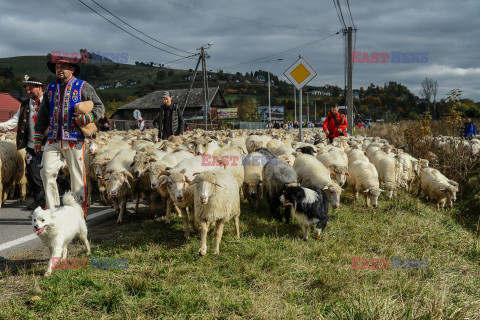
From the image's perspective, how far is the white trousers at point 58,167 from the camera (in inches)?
161

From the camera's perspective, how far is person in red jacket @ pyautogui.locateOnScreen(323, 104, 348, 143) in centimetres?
1018

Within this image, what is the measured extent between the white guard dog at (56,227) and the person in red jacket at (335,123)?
8.08m

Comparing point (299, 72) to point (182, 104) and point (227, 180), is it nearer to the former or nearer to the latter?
point (227, 180)

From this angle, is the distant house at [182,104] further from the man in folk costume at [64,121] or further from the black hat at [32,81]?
the man in folk costume at [64,121]

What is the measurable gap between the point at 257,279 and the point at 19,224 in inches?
160

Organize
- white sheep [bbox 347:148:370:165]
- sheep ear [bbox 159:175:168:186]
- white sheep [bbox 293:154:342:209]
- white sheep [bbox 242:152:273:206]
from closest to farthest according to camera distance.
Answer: sheep ear [bbox 159:175:168:186] → white sheep [bbox 293:154:342:209] → white sheep [bbox 242:152:273:206] → white sheep [bbox 347:148:370:165]

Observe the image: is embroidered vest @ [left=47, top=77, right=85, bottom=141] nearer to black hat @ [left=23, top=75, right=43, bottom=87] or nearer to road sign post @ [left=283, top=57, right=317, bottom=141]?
black hat @ [left=23, top=75, right=43, bottom=87]

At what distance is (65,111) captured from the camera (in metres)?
4.09

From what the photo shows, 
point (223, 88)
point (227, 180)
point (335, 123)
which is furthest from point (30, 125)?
point (223, 88)

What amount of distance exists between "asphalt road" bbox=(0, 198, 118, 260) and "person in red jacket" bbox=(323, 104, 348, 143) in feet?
22.9

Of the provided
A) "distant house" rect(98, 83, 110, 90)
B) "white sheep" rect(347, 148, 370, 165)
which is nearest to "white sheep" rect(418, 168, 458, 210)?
"white sheep" rect(347, 148, 370, 165)

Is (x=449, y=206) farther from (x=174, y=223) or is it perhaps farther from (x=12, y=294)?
(x=12, y=294)

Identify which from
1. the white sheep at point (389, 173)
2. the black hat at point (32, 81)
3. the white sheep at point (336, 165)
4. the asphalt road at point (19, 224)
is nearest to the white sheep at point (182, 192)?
the asphalt road at point (19, 224)

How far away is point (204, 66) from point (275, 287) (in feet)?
85.7
